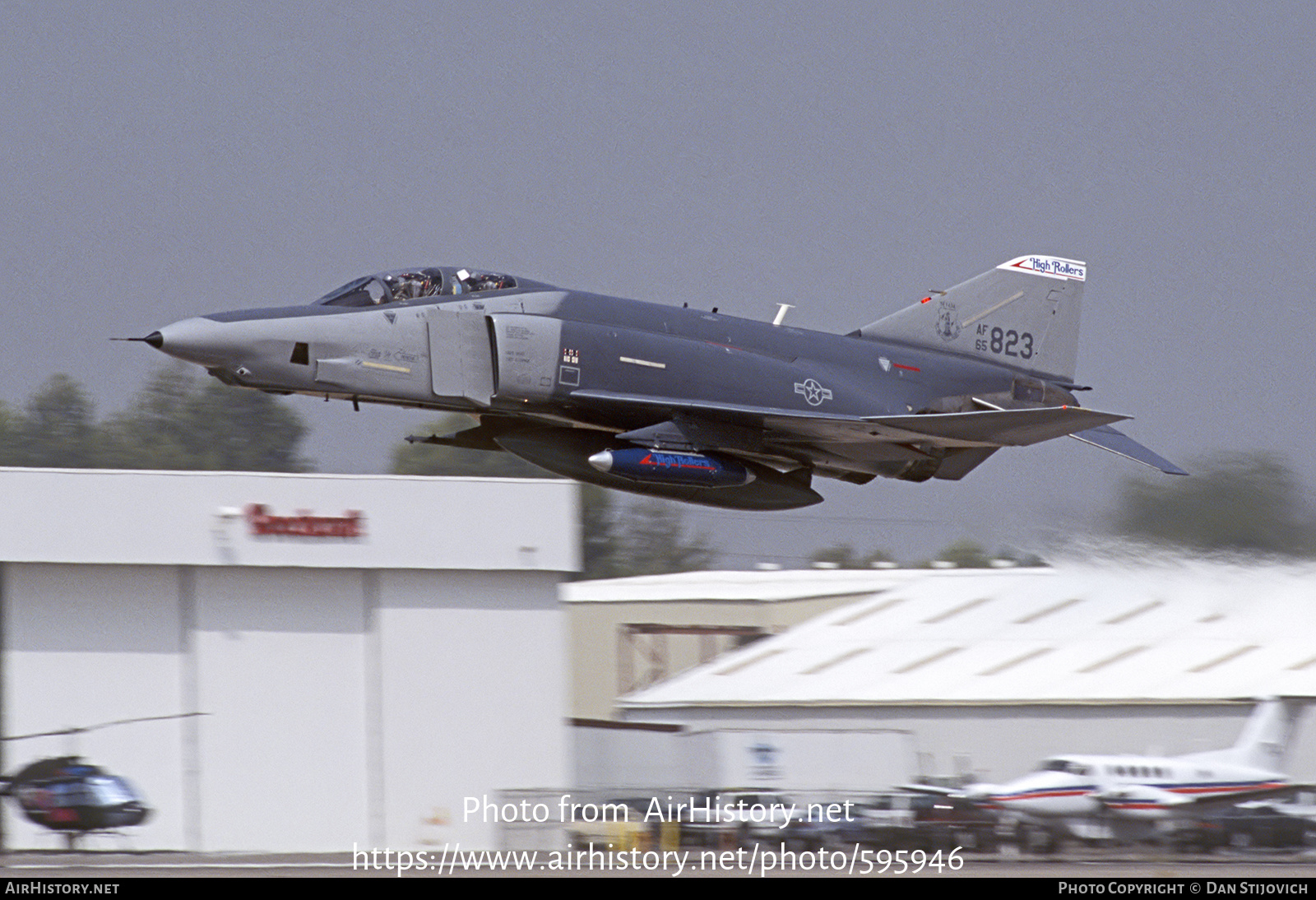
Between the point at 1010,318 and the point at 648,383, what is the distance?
628 centimetres

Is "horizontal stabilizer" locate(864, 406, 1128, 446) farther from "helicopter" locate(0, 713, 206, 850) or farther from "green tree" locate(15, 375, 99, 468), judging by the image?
"green tree" locate(15, 375, 99, 468)

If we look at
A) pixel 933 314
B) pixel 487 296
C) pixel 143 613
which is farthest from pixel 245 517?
pixel 933 314

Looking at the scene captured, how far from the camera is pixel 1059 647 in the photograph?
24781 mm

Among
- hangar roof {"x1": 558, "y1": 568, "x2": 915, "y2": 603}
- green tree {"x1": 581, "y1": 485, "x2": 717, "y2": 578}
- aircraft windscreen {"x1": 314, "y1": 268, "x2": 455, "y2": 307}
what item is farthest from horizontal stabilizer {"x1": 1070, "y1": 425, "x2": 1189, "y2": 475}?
green tree {"x1": 581, "y1": 485, "x2": 717, "y2": 578}

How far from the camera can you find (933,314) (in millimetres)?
20609

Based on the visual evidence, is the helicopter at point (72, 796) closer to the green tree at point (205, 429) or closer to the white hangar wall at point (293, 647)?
the white hangar wall at point (293, 647)

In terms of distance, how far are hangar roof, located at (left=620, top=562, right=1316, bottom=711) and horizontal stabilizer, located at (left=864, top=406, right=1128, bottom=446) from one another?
5.08 metres

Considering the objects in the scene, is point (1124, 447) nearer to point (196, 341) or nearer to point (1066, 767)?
point (1066, 767)

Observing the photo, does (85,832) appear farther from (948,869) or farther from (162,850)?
(948,869)

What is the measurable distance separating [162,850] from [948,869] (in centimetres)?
1043

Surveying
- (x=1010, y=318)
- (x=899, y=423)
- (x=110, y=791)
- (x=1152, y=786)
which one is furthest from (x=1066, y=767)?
(x=110, y=791)

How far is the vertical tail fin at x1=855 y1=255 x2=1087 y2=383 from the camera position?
20.5 meters

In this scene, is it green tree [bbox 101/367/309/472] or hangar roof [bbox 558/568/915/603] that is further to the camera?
green tree [bbox 101/367/309/472]

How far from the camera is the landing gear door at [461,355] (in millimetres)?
16578
